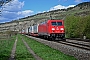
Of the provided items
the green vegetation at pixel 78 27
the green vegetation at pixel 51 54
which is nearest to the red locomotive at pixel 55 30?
the green vegetation at pixel 51 54

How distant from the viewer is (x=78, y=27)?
60312 millimetres

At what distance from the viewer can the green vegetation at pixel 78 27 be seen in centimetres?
5557

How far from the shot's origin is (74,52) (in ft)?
57.3

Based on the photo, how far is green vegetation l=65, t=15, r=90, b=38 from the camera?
55.6 metres

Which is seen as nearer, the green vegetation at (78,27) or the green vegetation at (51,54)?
the green vegetation at (51,54)

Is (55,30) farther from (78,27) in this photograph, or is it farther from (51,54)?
(78,27)

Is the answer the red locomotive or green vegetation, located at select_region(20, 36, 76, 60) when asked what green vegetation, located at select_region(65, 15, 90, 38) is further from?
green vegetation, located at select_region(20, 36, 76, 60)

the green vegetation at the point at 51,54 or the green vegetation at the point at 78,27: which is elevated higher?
the green vegetation at the point at 78,27

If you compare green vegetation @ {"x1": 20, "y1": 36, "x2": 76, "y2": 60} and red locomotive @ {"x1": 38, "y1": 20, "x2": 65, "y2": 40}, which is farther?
red locomotive @ {"x1": 38, "y1": 20, "x2": 65, "y2": 40}

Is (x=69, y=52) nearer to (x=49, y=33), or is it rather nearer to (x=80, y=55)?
(x=80, y=55)

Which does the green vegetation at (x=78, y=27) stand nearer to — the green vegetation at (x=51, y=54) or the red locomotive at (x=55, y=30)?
the red locomotive at (x=55, y=30)

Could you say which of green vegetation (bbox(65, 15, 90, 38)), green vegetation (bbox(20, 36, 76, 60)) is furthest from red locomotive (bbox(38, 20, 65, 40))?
green vegetation (bbox(65, 15, 90, 38))

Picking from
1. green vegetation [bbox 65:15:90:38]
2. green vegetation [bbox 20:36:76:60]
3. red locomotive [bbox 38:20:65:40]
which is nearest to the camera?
green vegetation [bbox 20:36:76:60]

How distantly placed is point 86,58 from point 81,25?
45.4 meters
